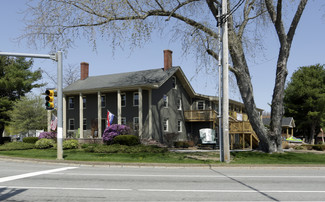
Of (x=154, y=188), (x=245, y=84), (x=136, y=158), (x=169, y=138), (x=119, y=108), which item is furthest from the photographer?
(x=169, y=138)

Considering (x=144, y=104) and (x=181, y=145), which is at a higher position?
(x=144, y=104)

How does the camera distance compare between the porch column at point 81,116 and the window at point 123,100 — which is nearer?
the porch column at point 81,116

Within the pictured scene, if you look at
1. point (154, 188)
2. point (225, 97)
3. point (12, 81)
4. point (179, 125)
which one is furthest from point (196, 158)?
point (12, 81)

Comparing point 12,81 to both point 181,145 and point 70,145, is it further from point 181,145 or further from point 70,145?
point 181,145

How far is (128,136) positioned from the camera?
27031 mm

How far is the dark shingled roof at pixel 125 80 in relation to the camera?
110 feet

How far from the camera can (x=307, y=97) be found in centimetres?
5253

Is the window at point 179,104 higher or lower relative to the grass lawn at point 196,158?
higher

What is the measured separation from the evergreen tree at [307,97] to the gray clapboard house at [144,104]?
18162 mm

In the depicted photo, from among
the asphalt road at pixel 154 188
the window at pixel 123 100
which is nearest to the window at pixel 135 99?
the window at pixel 123 100

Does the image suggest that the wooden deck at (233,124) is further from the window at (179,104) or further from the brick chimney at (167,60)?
the brick chimney at (167,60)

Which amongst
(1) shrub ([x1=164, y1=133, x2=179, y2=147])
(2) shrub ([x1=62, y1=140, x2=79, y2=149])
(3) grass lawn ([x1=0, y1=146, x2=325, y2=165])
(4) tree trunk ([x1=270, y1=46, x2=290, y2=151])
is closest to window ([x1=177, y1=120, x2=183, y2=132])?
(1) shrub ([x1=164, y1=133, x2=179, y2=147])

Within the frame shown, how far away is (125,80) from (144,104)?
3395 mm

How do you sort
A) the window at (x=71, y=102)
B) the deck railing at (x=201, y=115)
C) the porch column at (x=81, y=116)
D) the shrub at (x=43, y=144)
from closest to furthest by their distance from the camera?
the shrub at (x=43, y=144) → the porch column at (x=81, y=116) → the deck railing at (x=201, y=115) → the window at (x=71, y=102)
